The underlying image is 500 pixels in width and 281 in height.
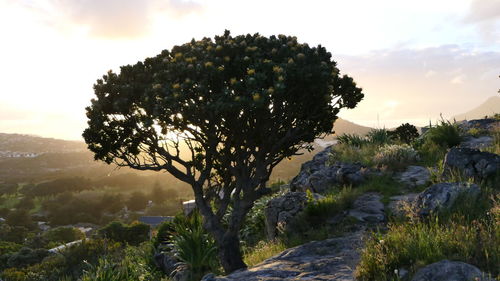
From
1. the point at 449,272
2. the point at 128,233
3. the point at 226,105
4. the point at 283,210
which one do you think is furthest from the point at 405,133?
the point at 128,233

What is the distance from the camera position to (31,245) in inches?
2095

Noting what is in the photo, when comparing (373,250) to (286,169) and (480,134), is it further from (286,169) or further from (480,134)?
(286,169)

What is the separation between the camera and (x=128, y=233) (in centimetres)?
4897

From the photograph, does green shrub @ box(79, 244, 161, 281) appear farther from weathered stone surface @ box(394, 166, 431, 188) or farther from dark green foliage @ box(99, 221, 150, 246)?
dark green foliage @ box(99, 221, 150, 246)

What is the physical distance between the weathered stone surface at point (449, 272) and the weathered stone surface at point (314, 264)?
4.43 ft

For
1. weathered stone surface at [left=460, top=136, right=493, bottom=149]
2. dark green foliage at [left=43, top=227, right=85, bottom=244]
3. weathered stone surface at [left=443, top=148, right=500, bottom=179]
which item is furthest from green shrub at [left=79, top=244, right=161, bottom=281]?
dark green foliage at [left=43, top=227, right=85, bottom=244]

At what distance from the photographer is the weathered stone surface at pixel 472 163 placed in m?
12.2

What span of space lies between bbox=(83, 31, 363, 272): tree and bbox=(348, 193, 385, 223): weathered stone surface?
8.62ft

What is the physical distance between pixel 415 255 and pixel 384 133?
1943cm

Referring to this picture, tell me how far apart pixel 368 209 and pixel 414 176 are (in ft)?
13.4

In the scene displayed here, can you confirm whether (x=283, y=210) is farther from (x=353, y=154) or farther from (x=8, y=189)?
(x=8, y=189)

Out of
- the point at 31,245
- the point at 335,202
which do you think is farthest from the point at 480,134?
the point at 31,245

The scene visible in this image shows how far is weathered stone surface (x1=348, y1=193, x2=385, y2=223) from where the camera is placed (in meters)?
11.9

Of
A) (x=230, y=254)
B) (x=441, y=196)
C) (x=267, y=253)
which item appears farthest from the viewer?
(x=267, y=253)
